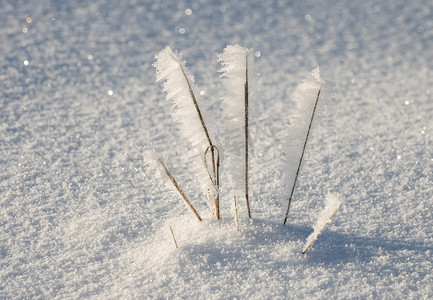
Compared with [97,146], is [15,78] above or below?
above

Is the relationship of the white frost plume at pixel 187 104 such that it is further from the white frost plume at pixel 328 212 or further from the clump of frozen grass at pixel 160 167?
the white frost plume at pixel 328 212

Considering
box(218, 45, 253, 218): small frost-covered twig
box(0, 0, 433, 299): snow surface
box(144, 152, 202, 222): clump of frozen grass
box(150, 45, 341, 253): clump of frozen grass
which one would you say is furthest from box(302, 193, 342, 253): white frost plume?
box(144, 152, 202, 222): clump of frozen grass

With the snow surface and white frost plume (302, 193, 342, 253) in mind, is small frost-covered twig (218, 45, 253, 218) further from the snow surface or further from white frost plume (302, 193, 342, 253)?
white frost plume (302, 193, 342, 253)

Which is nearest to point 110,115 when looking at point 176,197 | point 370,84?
point 176,197

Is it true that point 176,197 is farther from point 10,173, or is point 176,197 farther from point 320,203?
point 10,173

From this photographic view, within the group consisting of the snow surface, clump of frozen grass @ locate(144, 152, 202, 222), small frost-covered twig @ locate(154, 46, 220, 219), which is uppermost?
small frost-covered twig @ locate(154, 46, 220, 219)
